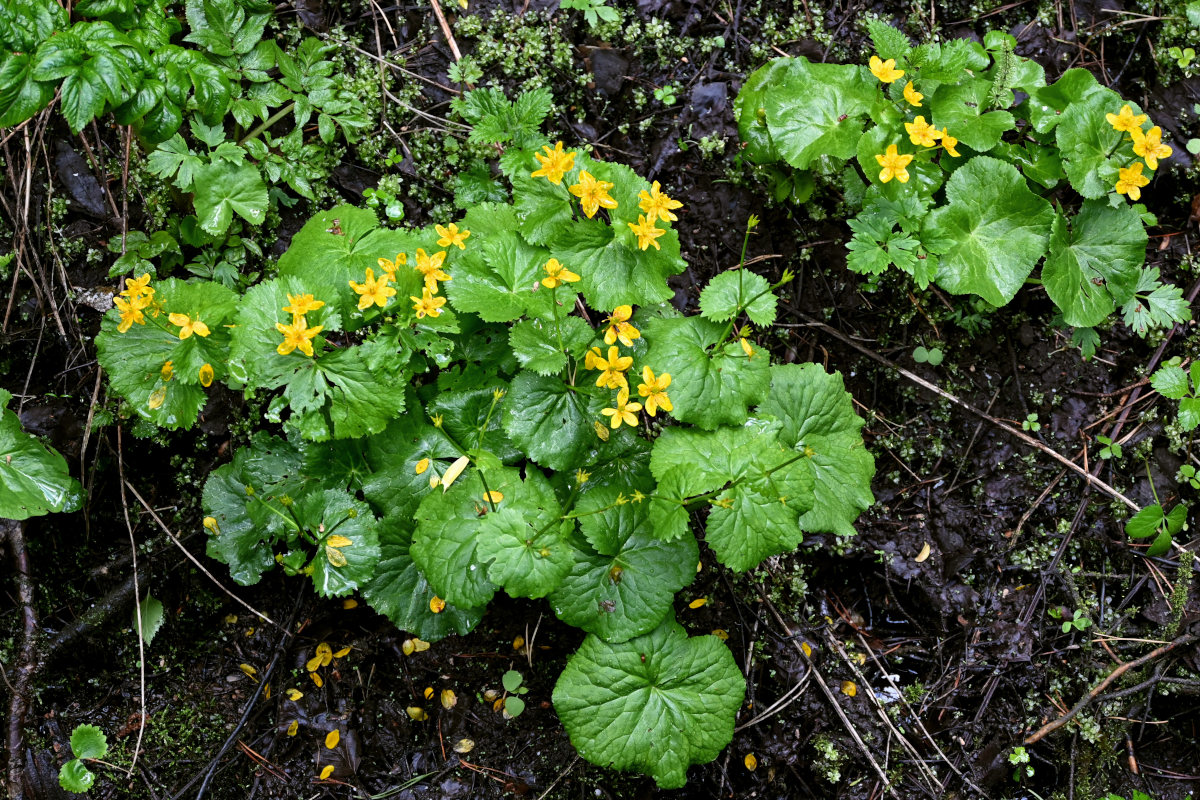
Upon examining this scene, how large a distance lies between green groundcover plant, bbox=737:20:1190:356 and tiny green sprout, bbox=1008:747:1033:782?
6.20ft

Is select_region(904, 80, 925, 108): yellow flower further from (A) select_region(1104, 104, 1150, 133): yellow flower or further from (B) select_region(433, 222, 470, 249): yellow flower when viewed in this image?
(B) select_region(433, 222, 470, 249): yellow flower

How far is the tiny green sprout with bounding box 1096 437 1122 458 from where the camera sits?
3.65 metres

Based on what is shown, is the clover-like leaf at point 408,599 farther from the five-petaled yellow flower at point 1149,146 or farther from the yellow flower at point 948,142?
the five-petaled yellow flower at point 1149,146

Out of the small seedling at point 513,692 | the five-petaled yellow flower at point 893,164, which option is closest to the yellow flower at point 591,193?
the five-petaled yellow flower at point 893,164

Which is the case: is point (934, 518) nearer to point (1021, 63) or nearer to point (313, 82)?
point (1021, 63)

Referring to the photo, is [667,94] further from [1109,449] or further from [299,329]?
[1109,449]

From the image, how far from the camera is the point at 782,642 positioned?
11.5 feet

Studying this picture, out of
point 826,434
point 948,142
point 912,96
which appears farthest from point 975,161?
point 826,434

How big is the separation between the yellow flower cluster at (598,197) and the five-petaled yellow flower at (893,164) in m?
0.96

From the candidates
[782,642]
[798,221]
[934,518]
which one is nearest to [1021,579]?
[934,518]

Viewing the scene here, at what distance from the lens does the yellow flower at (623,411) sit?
2596mm

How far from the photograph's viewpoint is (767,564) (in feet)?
11.6

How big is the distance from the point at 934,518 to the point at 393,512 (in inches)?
96.1

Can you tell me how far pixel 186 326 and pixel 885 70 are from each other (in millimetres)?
2836
